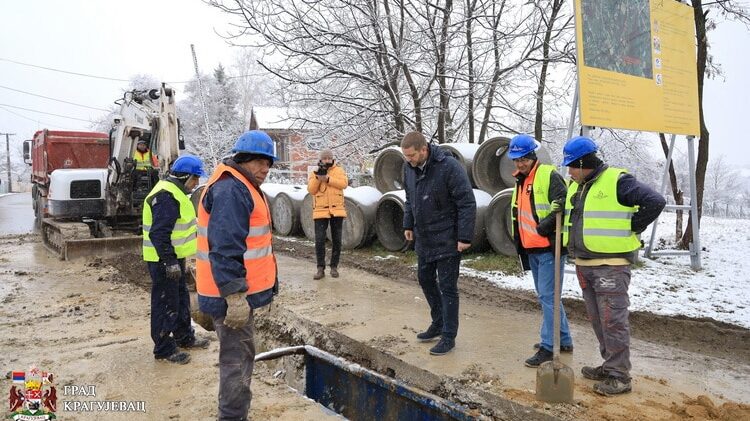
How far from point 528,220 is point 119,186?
28.7 feet

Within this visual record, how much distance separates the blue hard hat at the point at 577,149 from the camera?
3.80 meters

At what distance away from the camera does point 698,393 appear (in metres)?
3.85

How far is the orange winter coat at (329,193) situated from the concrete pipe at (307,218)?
3799mm

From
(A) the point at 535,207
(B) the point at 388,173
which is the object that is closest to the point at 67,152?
(B) the point at 388,173

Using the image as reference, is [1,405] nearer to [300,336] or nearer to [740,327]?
[300,336]

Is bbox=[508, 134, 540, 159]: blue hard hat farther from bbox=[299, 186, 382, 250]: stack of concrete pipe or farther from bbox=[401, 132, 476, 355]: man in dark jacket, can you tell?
bbox=[299, 186, 382, 250]: stack of concrete pipe

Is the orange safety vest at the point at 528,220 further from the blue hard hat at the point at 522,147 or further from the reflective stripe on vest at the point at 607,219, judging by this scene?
the reflective stripe on vest at the point at 607,219

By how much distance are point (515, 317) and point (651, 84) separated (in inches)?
181

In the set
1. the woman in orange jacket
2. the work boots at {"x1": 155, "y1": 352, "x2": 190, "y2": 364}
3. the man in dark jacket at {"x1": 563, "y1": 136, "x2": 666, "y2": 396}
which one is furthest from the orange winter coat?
the man in dark jacket at {"x1": 563, "y1": 136, "x2": 666, "y2": 396}

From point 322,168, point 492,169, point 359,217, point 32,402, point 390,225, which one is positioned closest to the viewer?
point 32,402

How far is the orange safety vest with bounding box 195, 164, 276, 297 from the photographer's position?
9.82 feet

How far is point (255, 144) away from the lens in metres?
3.09

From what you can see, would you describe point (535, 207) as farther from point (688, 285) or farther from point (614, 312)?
point (688, 285)

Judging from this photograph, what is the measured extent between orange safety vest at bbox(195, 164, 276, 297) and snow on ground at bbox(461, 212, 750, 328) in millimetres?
4673
